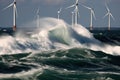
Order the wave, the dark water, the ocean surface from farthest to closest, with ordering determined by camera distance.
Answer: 1. the wave
2. the ocean surface
3. the dark water

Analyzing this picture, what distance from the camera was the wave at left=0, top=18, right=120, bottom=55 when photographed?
109 feet

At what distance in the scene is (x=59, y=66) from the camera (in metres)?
25.4

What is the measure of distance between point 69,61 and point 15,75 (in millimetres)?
8028

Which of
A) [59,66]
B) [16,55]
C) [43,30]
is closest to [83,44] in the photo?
[43,30]

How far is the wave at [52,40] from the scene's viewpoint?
33.2m

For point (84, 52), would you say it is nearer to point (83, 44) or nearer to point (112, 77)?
point (83, 44)

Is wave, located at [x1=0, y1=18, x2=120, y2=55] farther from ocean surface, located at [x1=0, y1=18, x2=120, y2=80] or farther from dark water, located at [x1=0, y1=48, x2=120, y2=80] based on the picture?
dark water, located at [x1=0, y1=48, x2=120, y2=80]

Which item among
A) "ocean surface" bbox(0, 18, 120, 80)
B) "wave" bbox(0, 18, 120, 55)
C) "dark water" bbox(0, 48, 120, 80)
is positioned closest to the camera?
A: "dark water" bbox(0, 48, 120, 80)

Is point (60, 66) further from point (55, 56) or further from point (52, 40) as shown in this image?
point (52, 40)

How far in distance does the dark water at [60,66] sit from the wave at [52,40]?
2687 mm

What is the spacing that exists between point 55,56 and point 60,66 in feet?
15.4

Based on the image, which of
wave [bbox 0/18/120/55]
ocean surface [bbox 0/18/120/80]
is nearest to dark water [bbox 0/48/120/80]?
ocean surface [bbox 0/18/120/80]

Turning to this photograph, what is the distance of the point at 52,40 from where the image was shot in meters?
38.4

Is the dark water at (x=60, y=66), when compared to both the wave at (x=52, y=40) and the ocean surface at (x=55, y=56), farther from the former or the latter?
the wave at (x=52, y=40)
